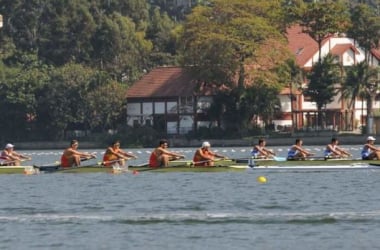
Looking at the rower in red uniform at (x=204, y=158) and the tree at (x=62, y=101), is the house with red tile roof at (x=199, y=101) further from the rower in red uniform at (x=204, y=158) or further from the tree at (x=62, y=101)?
the rower in red uniform at (x=204, y=158)

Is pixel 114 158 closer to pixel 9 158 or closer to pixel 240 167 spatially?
pixel 9 158

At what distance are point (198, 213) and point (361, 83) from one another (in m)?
60.7

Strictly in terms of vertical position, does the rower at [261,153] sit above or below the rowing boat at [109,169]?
above

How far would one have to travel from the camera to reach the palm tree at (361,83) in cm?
9389

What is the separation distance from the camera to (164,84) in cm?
10244

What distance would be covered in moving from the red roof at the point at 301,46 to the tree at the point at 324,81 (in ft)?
15.0

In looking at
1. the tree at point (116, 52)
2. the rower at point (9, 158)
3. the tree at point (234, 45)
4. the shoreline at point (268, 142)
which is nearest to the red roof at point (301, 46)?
the tree at point (234, 45)

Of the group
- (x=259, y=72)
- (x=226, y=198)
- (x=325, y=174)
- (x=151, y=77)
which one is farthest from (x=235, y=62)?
(x=226, y=198)

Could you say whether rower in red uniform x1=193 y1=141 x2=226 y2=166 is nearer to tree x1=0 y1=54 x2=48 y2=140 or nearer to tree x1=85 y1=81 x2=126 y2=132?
tree x1=85 y1=81 x2=126 y2=132

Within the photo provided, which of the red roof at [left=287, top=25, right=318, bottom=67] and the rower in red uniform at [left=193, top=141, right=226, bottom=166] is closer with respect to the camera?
the rower in red uniform at [left=193, top=141, right=226, bottom=166]

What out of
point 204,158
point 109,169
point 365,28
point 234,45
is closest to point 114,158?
point 109,169

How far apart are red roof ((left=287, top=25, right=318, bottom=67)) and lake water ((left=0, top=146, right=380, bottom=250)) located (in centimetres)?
5236

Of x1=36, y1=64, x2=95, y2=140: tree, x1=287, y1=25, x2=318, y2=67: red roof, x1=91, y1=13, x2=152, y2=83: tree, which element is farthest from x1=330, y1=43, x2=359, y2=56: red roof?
x1=36, y1=64, x2=95, y2=140: tree

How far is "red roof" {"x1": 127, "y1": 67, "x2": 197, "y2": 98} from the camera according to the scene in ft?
330
